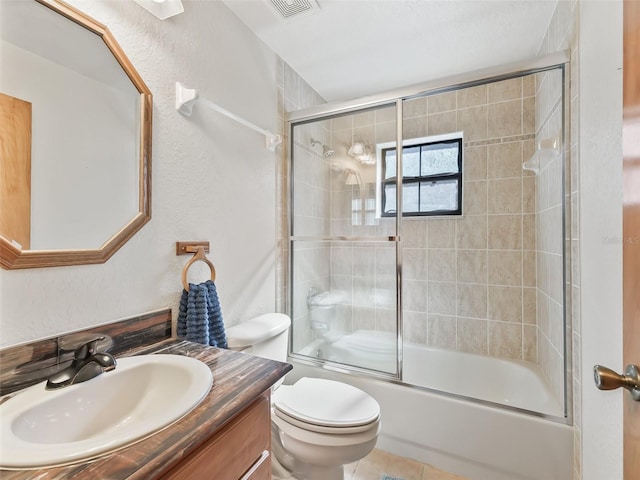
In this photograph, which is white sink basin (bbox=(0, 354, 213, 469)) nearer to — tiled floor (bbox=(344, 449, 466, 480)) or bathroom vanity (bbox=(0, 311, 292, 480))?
bathroom vanity (bbox=(0, 311, 292, 480))

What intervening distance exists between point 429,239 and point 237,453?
1961 millimetres

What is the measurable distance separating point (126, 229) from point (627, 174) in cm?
140

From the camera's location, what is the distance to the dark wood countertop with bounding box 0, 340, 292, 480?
461 mm

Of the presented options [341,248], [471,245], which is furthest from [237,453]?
[471,245]

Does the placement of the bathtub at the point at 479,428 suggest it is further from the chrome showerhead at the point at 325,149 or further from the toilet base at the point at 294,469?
the chrome showerhead at the point at 325,149

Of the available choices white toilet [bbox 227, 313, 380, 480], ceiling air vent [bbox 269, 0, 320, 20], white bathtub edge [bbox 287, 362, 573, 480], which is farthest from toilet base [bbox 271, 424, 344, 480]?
ceiling air vent [bbox 269, 0, 320, 20]

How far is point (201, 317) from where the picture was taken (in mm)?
1172

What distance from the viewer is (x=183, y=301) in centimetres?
121

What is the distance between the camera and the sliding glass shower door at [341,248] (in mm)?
1902

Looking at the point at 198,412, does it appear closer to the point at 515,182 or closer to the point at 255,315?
the point at 255,315

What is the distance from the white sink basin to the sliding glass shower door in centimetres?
120

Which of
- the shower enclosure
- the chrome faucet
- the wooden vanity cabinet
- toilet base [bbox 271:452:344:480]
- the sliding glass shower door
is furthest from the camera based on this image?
the sliding glass shower door

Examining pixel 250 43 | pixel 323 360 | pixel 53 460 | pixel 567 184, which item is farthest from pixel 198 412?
pixel 250 43

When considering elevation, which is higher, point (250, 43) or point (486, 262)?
point (250, 43)
